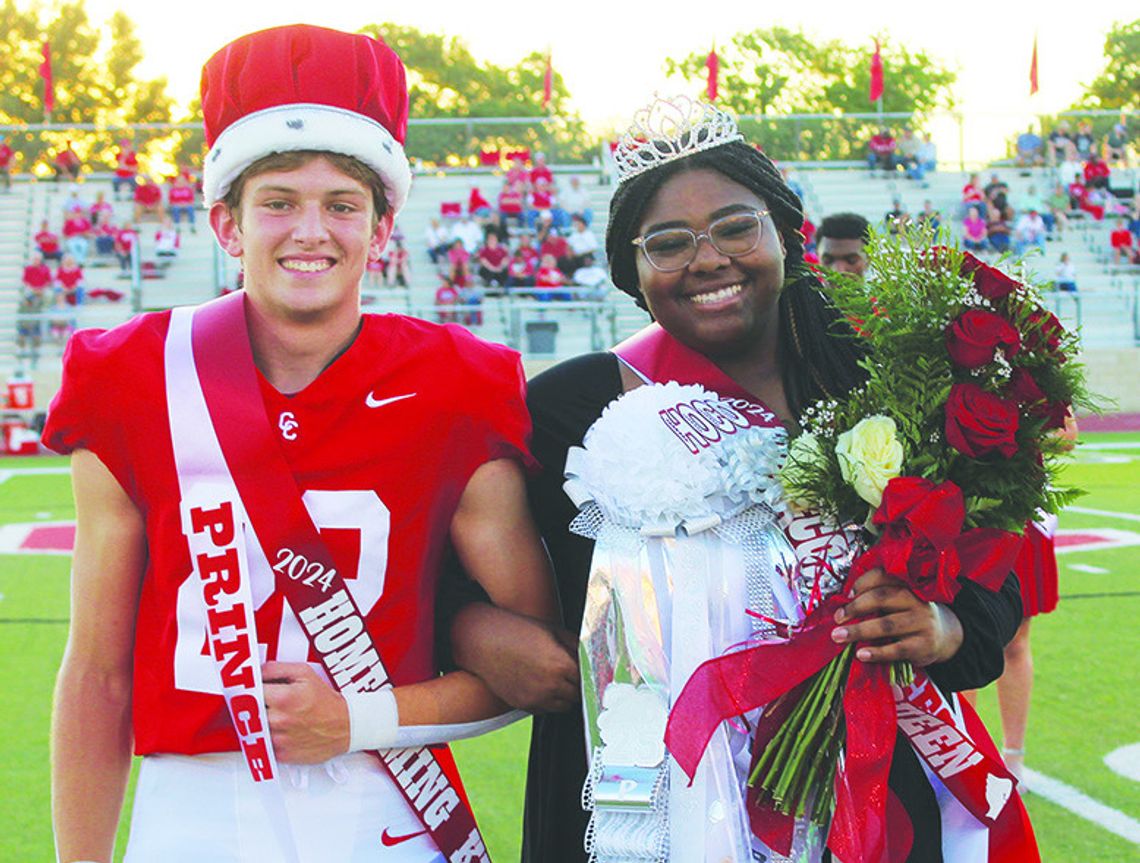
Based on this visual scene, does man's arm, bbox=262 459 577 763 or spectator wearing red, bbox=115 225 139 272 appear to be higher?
spectator wearing red, bbox=115 225 139 272

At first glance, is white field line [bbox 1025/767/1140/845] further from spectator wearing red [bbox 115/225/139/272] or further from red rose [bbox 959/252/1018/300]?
spectator wearing red [bbox 115/225/139/272]

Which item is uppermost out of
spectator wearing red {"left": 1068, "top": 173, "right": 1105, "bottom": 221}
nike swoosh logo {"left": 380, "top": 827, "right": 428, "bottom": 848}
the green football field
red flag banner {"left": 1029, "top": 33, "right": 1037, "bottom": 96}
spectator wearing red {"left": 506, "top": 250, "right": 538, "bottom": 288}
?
red flag banner {"left": 1029, "top": 33, "right": 1037, "bottom": 96}

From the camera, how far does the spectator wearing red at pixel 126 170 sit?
851 inches

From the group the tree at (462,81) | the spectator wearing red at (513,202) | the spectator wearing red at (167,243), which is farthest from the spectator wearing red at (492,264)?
the tree at (462,81)

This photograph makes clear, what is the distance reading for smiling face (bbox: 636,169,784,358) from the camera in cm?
220

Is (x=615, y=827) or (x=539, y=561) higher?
(x=539, y=561)

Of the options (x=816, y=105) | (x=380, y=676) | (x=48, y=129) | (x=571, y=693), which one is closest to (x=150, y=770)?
(x=380, y=676)

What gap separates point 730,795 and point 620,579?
0.35 metres

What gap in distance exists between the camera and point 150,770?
2.05m

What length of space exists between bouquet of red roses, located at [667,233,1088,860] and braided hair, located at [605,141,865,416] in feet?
0.68

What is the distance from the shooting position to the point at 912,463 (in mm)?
1949

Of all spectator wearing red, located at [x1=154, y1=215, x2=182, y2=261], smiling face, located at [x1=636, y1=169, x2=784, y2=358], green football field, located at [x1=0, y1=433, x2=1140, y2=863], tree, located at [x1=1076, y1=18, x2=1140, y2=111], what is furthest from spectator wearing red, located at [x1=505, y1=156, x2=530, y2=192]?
tree, located at [x1=1076, y1=18, x2=1140, y2=111]

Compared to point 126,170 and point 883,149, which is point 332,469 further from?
point 883,149

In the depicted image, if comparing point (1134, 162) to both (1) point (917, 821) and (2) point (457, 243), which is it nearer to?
(2) point (457, 243)
